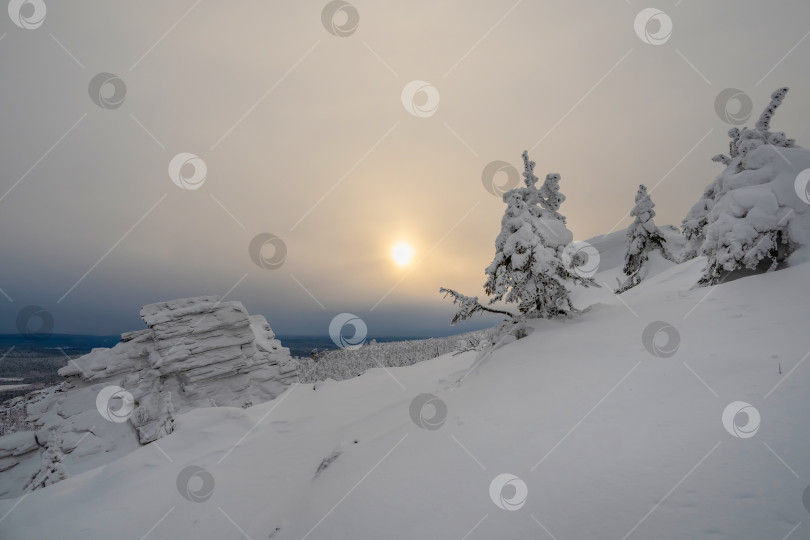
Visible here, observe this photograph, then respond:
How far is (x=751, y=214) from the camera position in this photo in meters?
9.99

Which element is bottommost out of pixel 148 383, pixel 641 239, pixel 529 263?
pixel 641 239

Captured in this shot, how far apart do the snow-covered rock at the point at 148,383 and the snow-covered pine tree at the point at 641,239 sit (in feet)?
137

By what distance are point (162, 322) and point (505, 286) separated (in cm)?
4166

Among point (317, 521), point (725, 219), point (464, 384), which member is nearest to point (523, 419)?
point (464, 384)

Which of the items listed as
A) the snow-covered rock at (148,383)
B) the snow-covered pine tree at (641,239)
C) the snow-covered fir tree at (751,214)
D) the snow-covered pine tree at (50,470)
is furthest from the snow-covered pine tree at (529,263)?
the snow-covered rock at (148,383)

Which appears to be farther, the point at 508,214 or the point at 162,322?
the point at 162,322

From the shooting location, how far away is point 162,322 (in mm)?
36969

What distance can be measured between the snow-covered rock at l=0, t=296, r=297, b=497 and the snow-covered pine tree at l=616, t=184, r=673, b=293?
4178cm

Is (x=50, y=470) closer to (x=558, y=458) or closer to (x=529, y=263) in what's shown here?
(x=558, y=458)

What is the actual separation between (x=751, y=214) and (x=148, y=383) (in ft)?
164

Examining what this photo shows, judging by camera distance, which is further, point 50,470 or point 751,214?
point 50,470

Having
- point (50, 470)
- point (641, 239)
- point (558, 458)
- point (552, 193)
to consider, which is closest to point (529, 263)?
point (552, 193)

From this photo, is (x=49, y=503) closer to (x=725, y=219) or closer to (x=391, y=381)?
(x=391, y=381)

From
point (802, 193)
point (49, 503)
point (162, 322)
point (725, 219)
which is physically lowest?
point (802, 193)
